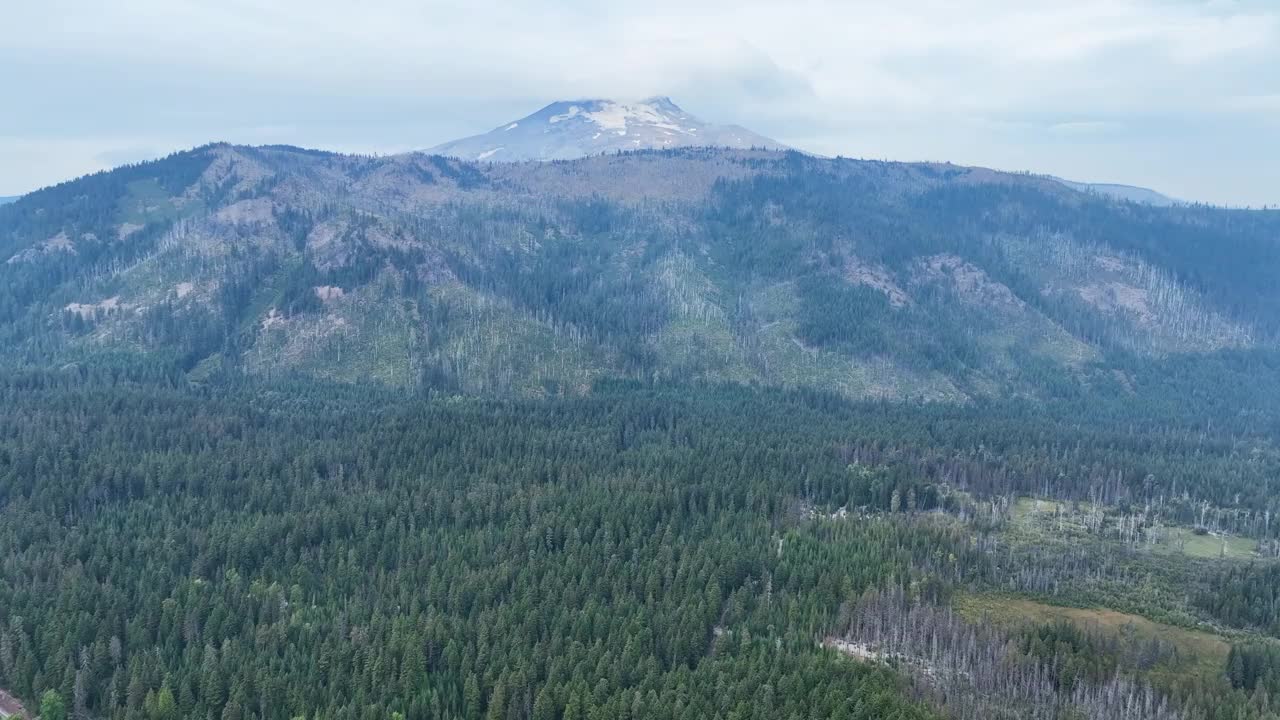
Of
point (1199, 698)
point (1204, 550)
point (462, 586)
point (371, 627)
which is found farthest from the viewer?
point (1204, 550)

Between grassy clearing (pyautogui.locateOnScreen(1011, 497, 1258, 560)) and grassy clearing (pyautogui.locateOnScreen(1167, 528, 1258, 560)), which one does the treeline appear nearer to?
grassy clearing (pyautogui.locateOnScreen(1011, 497, 1258, 560))

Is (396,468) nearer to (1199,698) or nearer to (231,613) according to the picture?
(231,613)

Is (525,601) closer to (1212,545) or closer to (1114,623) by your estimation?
(1114,623)

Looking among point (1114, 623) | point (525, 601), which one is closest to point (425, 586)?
point (525, 601)

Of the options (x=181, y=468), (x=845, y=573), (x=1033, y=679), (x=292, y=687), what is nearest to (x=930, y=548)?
(x=845, y=573)

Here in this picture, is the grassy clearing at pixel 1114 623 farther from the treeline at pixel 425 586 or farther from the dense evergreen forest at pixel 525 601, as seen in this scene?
the treeline at pixel 425 586

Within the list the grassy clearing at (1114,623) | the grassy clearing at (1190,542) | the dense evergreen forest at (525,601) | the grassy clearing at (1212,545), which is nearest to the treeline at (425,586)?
the dense evergreen forest at (525,601)

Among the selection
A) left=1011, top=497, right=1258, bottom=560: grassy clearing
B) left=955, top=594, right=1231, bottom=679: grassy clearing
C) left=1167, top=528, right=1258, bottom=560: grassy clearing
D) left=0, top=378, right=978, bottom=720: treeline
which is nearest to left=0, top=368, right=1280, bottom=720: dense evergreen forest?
left=0, top=378, right=978, bottom=720: treeline

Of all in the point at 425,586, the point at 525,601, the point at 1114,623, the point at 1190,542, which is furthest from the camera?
the point at 1190,542

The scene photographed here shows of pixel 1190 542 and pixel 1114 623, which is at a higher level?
pixel 1114 623
